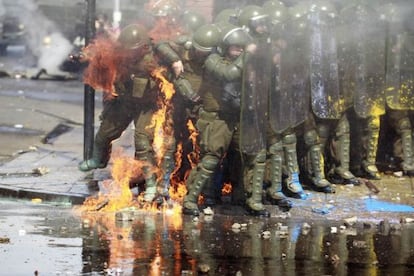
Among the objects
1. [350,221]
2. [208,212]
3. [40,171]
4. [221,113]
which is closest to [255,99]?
[221,113]

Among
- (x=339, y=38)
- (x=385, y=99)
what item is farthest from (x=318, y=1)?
(x=385, y=99)

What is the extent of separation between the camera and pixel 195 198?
10.2m

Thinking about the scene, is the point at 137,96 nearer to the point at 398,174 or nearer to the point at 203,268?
the point at 203,268

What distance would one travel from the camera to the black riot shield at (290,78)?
34.3 feet

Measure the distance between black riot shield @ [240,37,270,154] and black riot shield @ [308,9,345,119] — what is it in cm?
93

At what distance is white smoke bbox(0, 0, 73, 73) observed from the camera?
26219 millimetres

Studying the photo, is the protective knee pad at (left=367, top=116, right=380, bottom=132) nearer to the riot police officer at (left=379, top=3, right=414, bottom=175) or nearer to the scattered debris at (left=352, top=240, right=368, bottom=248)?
the riot police officer at (left=379, top=3, right=414, bottom=175)

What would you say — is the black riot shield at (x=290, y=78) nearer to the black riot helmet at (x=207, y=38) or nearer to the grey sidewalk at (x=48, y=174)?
the black riot helmet at (x=207, y=38)

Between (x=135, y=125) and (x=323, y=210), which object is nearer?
(x=323, y=210)

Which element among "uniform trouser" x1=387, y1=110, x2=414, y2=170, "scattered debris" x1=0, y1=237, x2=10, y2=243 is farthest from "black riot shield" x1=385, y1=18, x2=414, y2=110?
"scattered debris" x1=0, y1=237, x2=10, y2=243

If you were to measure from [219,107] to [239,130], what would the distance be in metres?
0.29

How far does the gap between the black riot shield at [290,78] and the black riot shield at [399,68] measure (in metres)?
1.12

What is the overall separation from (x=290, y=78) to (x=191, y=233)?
217 centimetres

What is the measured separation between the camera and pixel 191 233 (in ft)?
30.7
